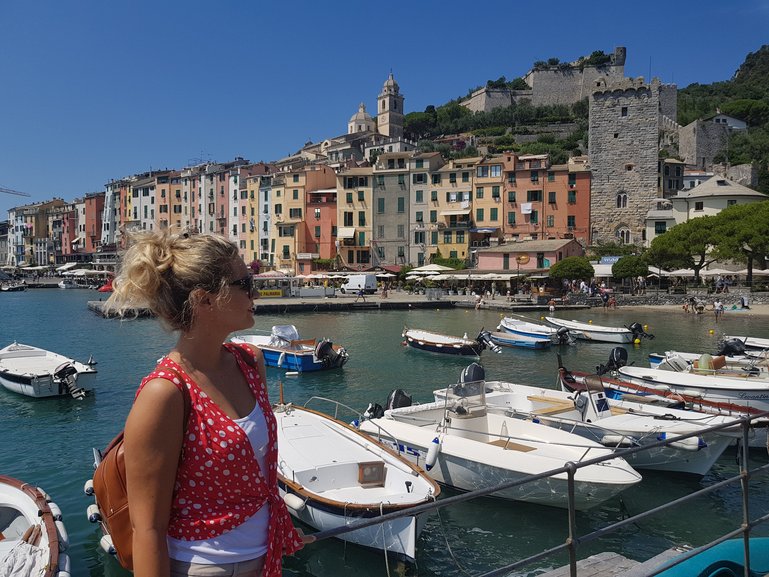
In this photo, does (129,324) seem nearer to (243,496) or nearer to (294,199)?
(294,199)

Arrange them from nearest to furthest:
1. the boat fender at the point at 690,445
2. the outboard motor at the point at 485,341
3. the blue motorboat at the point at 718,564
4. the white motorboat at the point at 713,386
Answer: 1. the blue motorboat at the point at 718,564
2. the boat fender at the point at 690,445
3. the white motorboat at the point at 713,386
4. the outboard motor at the point at 485,341

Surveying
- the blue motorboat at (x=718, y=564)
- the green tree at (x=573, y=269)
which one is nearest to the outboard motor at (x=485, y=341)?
the blue motorboat at (x=718, y=564)

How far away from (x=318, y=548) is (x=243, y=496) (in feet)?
27.7

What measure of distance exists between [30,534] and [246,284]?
25.9ft

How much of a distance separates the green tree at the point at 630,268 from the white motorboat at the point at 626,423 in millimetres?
40723

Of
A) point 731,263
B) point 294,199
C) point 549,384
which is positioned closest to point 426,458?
point 549,384

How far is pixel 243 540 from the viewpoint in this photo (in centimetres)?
240

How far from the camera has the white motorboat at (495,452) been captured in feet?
35.5

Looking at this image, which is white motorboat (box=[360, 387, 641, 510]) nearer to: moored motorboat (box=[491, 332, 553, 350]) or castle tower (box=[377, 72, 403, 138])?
moored motorboat (box=[491, 332, 553, 350])

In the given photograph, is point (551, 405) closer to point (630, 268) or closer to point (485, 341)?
point (485, 341)

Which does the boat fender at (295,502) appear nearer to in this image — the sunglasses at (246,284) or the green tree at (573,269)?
the sunglasses at (246,284)

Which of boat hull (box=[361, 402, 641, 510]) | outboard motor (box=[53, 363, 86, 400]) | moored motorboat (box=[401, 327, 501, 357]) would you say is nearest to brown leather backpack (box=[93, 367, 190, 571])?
boat hull (box=[361, 402, 641, 510])

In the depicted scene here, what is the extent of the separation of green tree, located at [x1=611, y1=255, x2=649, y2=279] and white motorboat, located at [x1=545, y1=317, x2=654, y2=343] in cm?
2091

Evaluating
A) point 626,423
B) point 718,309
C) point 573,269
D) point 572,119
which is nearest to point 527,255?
point 573,269
